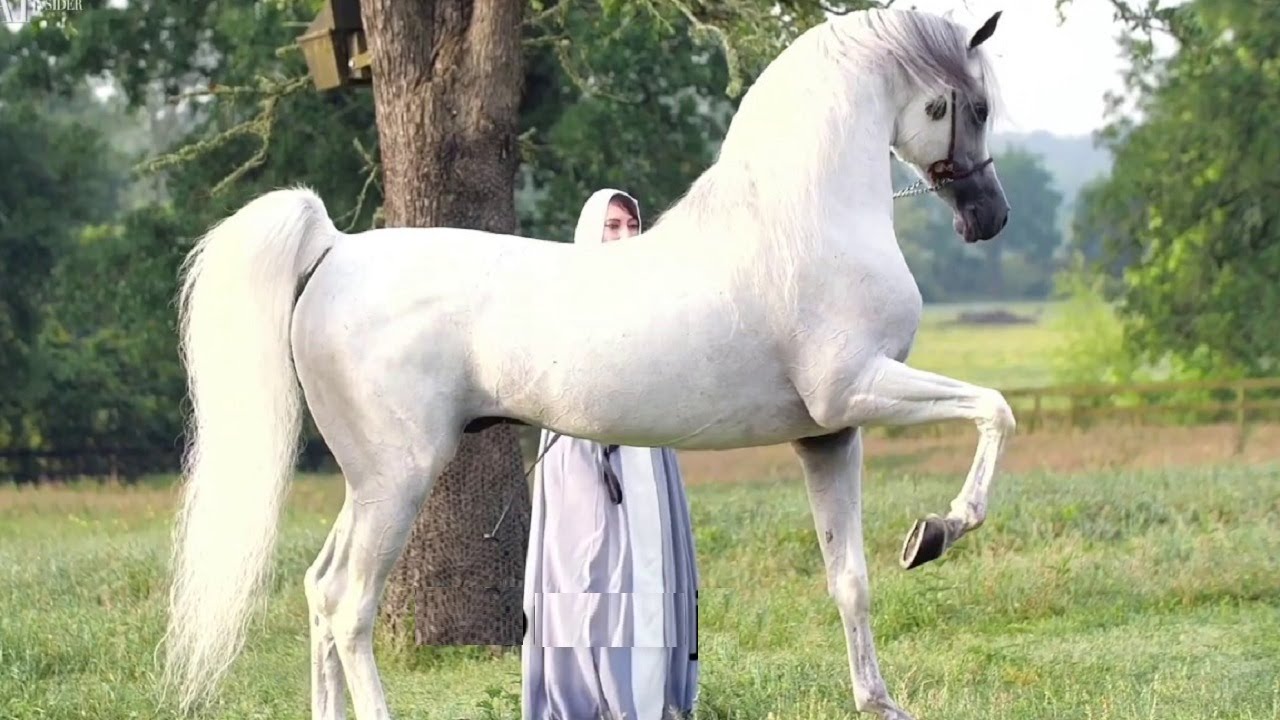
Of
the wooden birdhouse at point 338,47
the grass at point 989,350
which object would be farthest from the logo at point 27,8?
the grass at point 989,350

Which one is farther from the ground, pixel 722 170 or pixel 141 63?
pixel 141 63

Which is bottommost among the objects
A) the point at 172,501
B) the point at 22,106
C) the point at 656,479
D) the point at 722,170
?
the point at 172,501

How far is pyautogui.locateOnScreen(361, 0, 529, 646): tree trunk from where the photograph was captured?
25.2ft

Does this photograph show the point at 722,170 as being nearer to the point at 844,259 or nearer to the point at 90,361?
the point at 844,259

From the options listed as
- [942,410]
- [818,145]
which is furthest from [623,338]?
[942,410]

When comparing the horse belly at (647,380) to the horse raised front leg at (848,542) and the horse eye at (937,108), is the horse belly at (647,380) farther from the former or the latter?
the horse eye at (937,108)

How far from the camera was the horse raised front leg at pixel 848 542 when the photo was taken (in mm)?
4918

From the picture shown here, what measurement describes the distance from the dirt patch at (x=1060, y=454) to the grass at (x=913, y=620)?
17.6 ft

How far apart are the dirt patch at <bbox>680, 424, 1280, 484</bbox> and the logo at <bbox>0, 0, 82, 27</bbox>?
445 inches

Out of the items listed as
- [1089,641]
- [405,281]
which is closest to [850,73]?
[405,281]

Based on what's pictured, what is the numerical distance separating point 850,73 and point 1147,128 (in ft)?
82.0

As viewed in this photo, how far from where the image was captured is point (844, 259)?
176 inches

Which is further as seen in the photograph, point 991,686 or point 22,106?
point 22,106

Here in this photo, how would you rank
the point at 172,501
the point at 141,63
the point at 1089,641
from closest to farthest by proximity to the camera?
1. the point at 1089,641
2. the point at 172,501
3. the point at 141,63
